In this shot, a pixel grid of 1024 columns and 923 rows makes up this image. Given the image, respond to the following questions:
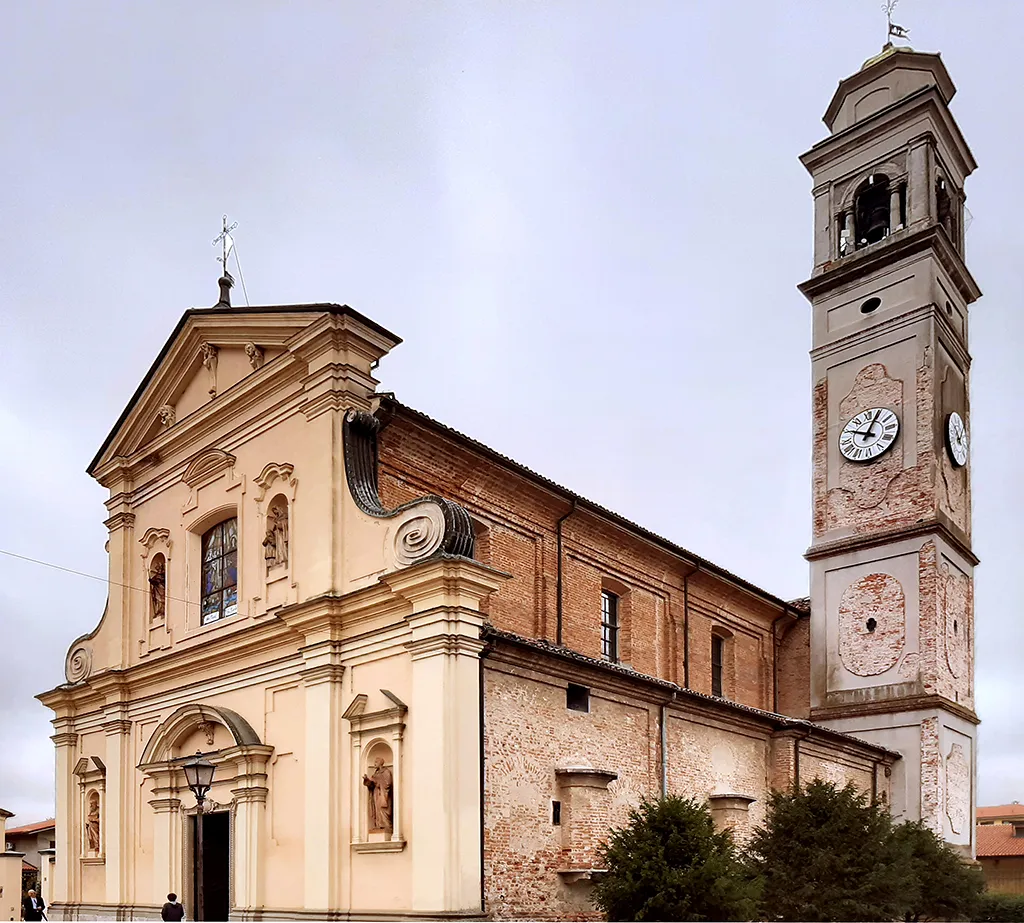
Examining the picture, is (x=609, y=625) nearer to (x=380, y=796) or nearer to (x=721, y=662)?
(x=721, y=662)

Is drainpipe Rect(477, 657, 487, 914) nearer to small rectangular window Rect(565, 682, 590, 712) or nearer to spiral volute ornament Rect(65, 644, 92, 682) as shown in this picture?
small rectangular window Rect(565, 682, 590, 712)

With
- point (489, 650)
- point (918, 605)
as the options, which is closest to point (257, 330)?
point (489, 650)

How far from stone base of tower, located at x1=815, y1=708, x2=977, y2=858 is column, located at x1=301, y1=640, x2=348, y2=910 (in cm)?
1411

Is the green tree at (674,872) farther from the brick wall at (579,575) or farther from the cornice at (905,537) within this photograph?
the cornice at (905,537)

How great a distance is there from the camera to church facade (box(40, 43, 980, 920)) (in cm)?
1373

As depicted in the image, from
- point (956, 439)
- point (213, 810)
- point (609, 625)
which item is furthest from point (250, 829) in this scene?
point (956, 439)

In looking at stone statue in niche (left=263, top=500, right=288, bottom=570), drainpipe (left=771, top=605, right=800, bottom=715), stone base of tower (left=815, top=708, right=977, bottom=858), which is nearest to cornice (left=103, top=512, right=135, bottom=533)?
stone statue in niche (left=263, top=500, right=288, bottom=570)

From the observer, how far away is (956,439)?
26297 mm

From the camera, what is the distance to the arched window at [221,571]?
17828 mm

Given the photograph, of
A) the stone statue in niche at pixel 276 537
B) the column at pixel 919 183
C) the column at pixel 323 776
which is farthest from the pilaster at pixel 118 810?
the column at pixel 919 183

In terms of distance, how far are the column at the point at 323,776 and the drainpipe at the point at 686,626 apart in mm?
10144

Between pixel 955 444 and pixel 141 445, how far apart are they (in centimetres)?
1860

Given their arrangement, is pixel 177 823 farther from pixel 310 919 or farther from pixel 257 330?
pixel 257 330

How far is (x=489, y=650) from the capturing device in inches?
535
